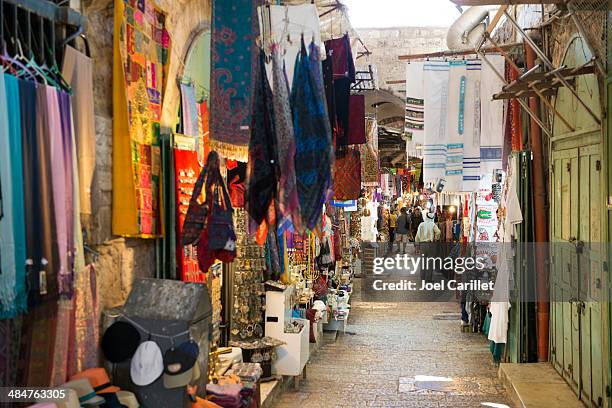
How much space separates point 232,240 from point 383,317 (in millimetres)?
9802

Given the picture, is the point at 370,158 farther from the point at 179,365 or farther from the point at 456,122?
the point at 179,365

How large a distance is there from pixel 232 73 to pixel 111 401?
2475mm

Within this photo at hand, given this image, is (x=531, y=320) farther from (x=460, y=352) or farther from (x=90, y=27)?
(x=90, y=27)

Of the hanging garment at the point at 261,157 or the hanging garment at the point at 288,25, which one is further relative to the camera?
the hanging garment at the point at 288,25

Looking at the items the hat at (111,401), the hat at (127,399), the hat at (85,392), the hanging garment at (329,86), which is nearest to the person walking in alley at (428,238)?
the hanging garment at (329,86)

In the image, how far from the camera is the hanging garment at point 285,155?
4.60 metres

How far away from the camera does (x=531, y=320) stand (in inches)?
328

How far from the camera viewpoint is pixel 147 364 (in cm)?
385

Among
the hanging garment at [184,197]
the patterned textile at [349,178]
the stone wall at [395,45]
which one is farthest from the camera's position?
the stone wall at [395,45]

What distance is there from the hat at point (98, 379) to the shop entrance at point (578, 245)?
13.9 ft

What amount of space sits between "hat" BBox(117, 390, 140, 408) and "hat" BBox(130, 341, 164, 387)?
0.11m

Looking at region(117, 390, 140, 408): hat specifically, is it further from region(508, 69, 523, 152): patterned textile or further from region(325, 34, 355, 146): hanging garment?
region(508, 69, 523, 152): patterned textile

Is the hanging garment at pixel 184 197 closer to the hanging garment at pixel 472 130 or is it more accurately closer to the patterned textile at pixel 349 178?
the hanging garment at pixel 472 130

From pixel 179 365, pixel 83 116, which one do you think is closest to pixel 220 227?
pixel 179 365
